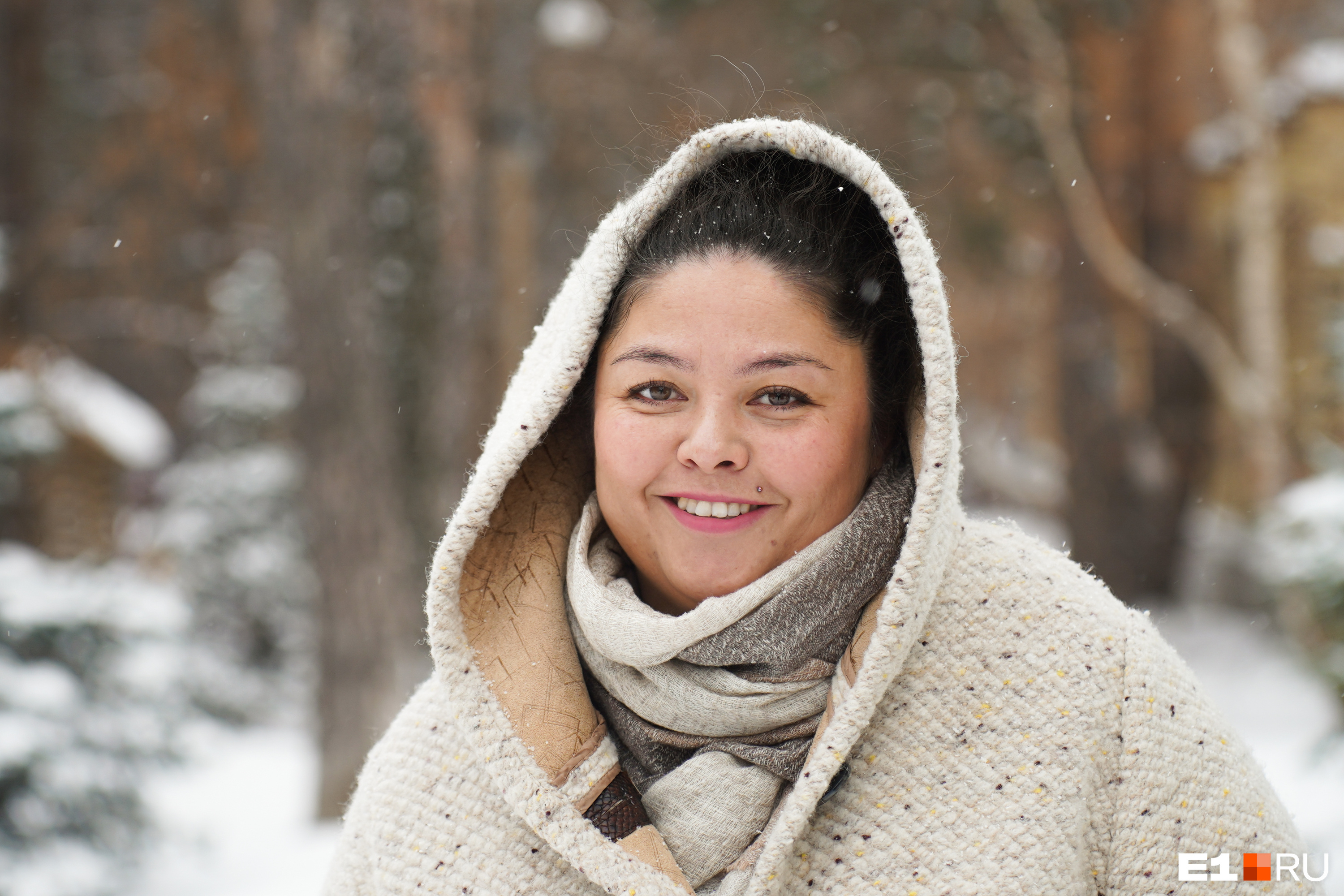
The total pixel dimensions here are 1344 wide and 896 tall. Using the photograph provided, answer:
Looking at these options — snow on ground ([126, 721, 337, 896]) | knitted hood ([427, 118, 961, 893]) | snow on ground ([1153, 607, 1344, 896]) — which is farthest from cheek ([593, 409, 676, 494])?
snow on ground ([126, 721, 337, 896])

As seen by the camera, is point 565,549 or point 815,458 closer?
point 815,458

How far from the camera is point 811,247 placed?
5.46ft

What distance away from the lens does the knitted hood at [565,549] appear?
5.16 feet

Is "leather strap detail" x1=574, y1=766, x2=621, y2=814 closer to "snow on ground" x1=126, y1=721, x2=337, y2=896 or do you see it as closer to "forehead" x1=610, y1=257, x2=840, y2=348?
"forehead" x1=610, y1=257, x2=840, y2=348

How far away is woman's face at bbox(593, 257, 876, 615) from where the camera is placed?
5.29ft

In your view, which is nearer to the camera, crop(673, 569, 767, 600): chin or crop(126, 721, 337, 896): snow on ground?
crop(673, 569, 767, 600): chin

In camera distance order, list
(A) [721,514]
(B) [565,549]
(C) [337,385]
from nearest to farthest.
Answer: (A) [721,514], (B) [565,549], (C) [337,385]

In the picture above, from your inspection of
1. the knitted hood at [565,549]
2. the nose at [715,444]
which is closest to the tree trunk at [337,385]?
the knitted hood at [565,549]

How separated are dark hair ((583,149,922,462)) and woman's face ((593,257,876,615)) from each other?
0.09ft

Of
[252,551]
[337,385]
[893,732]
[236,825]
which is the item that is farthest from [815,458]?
[252,551]

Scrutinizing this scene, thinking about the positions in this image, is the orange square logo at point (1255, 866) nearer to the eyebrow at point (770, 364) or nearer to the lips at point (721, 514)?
the lips at point (721, 514)

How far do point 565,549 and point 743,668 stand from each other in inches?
15.9

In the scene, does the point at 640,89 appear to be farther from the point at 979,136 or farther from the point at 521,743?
the point at 521,743

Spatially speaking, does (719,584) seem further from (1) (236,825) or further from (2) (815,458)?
(1) (236,825)
